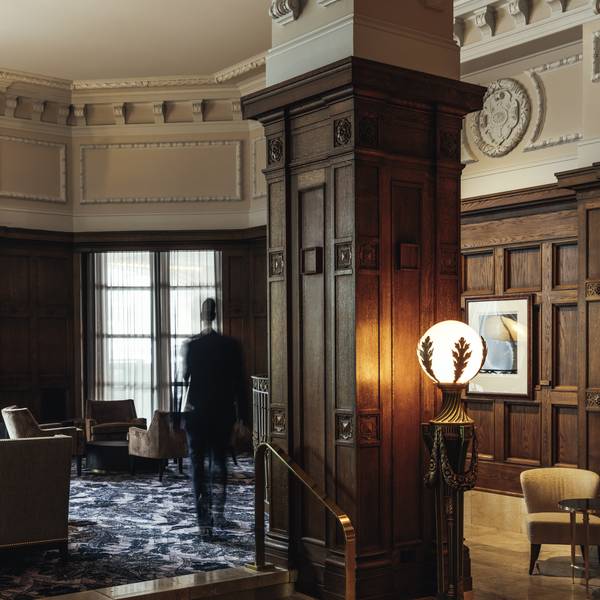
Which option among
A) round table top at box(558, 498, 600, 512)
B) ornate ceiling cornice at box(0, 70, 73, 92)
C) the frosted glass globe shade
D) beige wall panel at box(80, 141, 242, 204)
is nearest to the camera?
the frosted glass globe shade

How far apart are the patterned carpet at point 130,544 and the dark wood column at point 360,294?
933 mm

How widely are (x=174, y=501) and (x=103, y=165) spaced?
5708 mm

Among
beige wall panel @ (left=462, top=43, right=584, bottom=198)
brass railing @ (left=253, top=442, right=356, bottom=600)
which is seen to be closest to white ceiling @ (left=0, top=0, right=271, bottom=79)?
beige wall panel @ (left=462, top=43, right=584, bottom=198)

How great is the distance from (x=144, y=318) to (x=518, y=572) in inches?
Result: 292

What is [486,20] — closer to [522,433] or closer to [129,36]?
[522,433]

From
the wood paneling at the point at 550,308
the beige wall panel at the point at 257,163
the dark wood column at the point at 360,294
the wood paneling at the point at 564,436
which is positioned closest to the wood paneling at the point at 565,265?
the wood paneling at the point at 550,308

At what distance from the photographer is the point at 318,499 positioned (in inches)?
197

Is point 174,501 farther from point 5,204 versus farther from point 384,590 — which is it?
point 5,204

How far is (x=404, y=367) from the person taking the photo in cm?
505

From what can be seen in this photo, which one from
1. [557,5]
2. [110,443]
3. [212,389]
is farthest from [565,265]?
[110,443]

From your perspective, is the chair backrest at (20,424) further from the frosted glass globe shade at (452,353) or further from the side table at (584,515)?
the frosted glass globe shade at (452,353)

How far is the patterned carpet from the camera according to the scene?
565 cm

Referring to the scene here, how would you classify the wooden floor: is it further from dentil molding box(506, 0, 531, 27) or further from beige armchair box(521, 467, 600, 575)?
dentil molding box(506, 0, 531, 27)

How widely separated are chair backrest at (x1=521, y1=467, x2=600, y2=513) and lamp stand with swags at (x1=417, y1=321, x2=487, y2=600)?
206 centimetres
